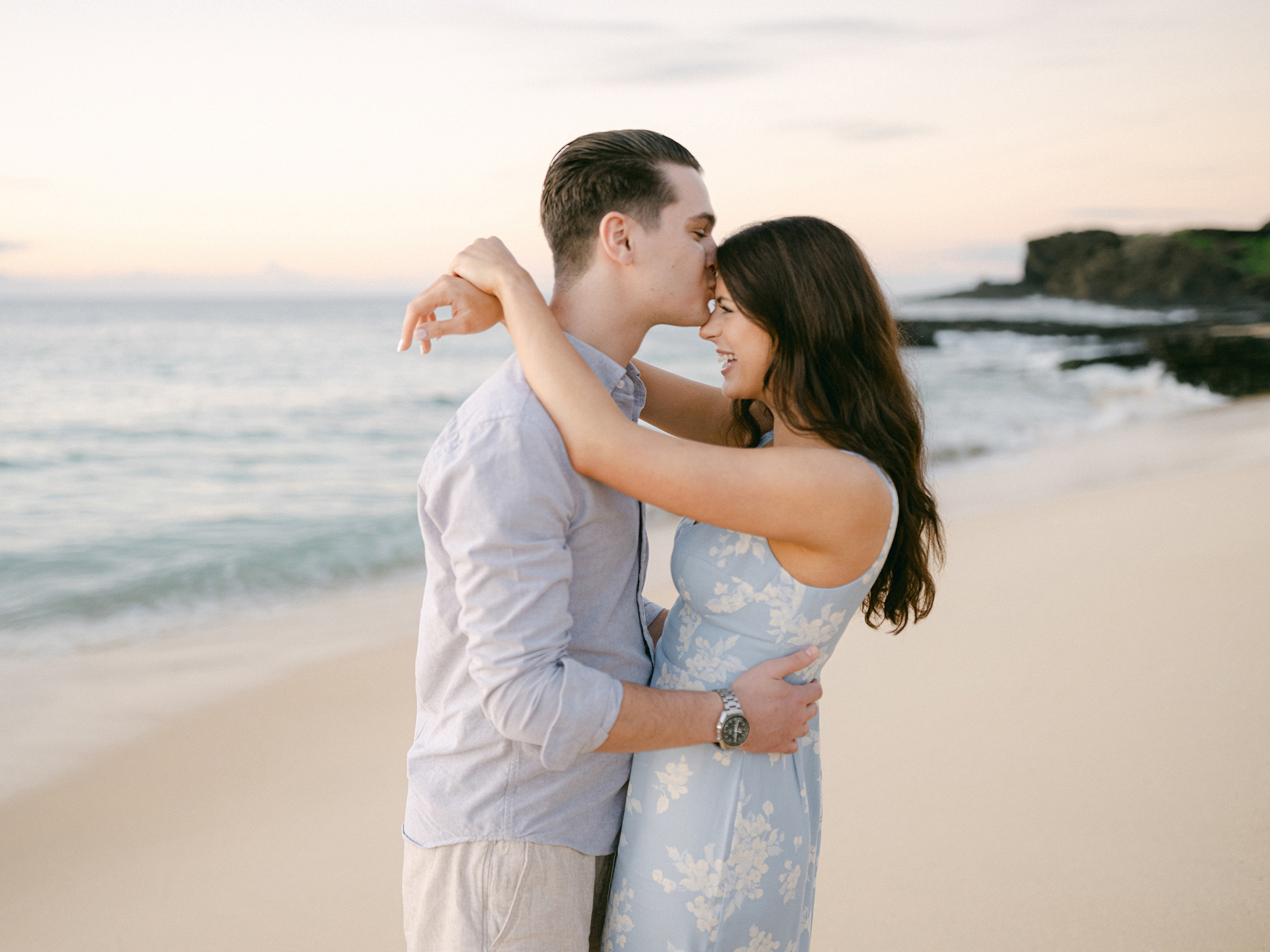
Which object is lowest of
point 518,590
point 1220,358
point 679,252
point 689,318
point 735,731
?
point 735,731

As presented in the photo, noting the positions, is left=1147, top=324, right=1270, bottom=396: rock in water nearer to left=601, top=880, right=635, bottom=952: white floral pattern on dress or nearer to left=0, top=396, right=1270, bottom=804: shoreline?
left=0, top=396, right=1270, bottom=804: shoreline

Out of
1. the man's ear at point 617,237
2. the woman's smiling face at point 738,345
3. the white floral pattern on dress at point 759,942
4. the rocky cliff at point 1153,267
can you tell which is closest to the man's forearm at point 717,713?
the white floral pattern on dress at point 759,942

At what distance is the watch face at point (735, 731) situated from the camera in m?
1.82

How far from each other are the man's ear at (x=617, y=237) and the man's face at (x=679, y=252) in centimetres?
2

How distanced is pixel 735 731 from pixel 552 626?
0.48 meters

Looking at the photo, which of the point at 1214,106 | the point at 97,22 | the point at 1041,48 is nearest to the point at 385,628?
the point at 97,22

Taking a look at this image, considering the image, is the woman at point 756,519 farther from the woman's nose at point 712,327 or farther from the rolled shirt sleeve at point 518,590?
the rolled shirt sleeve at point 518,590

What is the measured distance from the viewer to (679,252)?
6.59 feet

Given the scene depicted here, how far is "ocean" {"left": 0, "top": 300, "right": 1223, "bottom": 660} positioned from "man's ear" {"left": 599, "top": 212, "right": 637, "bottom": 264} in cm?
75

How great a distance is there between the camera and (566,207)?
2.00 metres

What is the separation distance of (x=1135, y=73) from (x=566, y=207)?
1995 centimetres

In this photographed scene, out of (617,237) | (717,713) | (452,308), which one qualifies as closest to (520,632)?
(717,713)

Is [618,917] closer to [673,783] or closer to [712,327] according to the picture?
[673,783]

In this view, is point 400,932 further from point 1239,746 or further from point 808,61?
point 808,61
